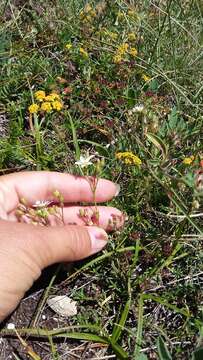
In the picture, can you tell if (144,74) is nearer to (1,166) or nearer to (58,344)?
(1,166)

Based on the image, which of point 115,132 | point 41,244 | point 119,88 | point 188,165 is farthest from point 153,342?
point 119,88

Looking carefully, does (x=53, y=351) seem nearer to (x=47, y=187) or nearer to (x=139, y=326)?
(x=139, y=326)

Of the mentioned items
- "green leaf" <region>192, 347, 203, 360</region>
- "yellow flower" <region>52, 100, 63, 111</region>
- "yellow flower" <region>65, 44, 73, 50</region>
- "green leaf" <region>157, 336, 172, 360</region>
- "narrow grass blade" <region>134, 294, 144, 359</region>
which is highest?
"yellow flower" <region>65, 44, 73, 50</region>

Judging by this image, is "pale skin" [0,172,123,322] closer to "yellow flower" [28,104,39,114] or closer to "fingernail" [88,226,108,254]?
"fingernail" [88,226,108,254]

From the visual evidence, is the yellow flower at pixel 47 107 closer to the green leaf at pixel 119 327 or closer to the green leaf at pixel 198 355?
the green leaf at pixel 119 327

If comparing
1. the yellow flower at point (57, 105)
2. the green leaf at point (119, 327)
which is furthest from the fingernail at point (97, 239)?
the yellow flower at point (57, 105)

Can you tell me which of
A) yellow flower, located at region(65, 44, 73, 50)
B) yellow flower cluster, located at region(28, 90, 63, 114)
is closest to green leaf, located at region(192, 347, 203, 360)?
yellow flower cluster, located at region(28, 90, 63, 114)

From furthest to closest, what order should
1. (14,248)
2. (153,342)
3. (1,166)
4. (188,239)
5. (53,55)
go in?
(53,55) → (1,166) → (188,239) → (153,342) → (14,248)
